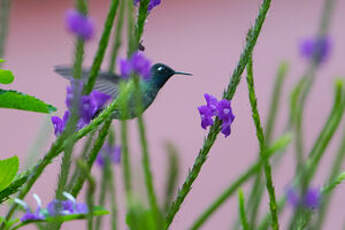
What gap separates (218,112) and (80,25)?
0.34 meters

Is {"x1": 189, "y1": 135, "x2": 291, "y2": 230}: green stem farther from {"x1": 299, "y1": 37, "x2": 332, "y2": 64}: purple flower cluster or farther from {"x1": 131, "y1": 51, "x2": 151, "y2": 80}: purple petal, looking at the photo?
{"x1": 299, "y1": 37, "x2": 332, "y2": 64}: purple flower cluster

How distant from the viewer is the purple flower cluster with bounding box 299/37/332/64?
2.91 m

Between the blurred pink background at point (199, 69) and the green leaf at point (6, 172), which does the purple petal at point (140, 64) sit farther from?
the blurred pink background at point (199, 69)

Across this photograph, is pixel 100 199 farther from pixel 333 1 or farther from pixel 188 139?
pixel 188 139

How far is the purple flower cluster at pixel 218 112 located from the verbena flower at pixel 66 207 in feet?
1.10

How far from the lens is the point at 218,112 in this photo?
1.25 meters

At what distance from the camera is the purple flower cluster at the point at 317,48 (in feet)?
9.55

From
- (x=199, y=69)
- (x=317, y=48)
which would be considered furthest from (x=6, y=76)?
(x=199, y=69)

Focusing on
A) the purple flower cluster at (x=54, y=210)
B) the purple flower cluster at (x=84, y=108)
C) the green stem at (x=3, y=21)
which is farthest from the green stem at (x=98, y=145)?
the green stem at (x=3, y=21)

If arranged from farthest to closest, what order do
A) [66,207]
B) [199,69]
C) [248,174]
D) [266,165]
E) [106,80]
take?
[199,69], [106,80], [266,165], [66,207], [248,174]

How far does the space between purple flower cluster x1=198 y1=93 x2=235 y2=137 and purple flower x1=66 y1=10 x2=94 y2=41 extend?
0.32m

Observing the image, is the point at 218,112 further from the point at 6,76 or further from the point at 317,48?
the point at 317,48

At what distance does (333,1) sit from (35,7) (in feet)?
15.3

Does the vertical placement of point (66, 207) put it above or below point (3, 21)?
below
